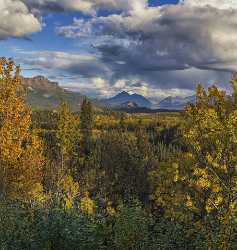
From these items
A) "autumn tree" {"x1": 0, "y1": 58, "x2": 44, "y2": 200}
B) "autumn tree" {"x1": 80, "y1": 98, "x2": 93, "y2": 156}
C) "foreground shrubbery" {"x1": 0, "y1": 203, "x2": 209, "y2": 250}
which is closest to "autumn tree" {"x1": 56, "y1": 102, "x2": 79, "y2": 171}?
"autumn tree" {"x1": 80, "y1": 98, "x2": 93, "y2": 156}

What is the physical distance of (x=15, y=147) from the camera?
59.7ft

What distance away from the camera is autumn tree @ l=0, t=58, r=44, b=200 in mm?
18172

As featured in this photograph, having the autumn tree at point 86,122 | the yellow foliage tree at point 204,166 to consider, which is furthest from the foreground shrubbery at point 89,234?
the autumn tree at point 86,122

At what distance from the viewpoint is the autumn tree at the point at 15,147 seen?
1817cm

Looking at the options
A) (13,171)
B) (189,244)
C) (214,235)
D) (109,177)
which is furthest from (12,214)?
(109,177)

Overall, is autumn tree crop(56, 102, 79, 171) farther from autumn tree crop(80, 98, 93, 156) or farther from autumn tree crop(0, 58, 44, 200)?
autumn tree crop(0, 58, 44, 200)

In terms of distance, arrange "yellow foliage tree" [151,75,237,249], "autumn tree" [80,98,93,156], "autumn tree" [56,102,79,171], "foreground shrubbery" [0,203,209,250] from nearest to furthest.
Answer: "foreground shrubbery" [0,203,209,250] < "yellow foliage tree" [151,75,237,249] < "autumn tree" [56,102,79,171] < "autumn tree" [80,98,93,156]

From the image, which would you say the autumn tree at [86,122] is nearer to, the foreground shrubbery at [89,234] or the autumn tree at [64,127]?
the autumn tree at [64,127]

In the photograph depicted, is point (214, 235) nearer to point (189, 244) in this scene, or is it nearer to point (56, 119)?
point (189, 244)

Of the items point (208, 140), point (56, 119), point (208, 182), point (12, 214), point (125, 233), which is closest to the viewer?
point (125, 233)

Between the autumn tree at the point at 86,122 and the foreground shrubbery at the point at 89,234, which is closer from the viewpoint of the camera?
the foreground shrubbery at the point at 89,234

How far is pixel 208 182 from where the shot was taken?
17938 millimetres

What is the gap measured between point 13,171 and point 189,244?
9042 mm

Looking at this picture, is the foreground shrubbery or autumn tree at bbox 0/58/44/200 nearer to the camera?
the foreground shrubbery
